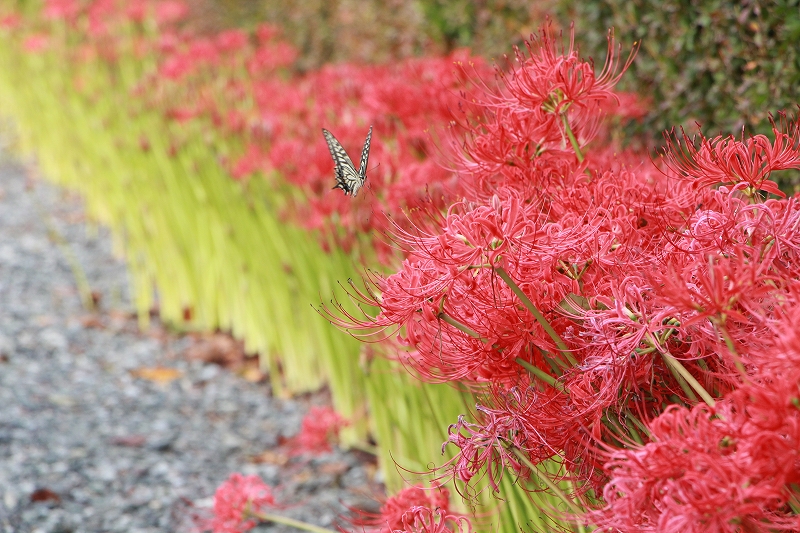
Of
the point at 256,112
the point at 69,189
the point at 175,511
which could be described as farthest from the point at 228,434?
the point at 69,189

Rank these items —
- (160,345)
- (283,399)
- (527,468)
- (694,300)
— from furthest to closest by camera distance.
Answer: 1. (160,345)
2. (283,399)
3. (527,468)
4. (694,300)

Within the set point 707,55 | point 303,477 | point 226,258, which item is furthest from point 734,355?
point 226,258

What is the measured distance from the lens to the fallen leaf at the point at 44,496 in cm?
288

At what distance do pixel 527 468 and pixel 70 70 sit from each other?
19.7ft

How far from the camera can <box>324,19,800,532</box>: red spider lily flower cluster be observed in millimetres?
978

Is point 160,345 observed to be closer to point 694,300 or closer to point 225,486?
point 225,486

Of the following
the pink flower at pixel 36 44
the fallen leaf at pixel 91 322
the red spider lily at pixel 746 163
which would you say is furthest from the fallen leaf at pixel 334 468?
the pink flower at pixel 36 44

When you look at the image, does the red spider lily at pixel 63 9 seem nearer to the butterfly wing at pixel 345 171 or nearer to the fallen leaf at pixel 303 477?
the fallen leaf at pixel 303 477

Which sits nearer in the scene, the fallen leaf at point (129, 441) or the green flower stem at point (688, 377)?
the green flower stem at point (688, 377)

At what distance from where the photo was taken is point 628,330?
117 cm

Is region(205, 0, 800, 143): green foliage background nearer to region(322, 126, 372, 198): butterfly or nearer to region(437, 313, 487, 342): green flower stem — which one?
region(322, 126, 372, 198): butterfly

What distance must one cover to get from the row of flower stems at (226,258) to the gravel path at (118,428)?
0.77 feet

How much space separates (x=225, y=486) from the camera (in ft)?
6.42

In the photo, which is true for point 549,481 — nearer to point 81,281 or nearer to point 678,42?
point 678,42
